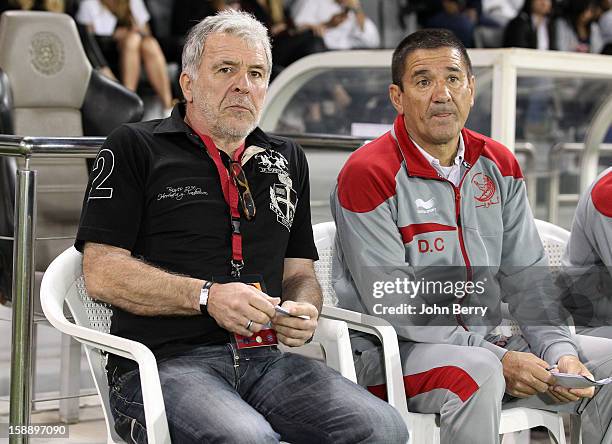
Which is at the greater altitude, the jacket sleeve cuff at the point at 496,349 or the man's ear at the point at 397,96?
the man's ear at the point at 397,96

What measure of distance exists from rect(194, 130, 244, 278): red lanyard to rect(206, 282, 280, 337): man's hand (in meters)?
0.15

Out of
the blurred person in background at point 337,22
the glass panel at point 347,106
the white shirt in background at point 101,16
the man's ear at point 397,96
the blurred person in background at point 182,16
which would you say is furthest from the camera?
the blurred person in background at point 337,22

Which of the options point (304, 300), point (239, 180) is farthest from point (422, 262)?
point (239, 180)

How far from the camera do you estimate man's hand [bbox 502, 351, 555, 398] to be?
8.16 ft

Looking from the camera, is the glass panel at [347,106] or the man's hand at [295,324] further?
the glass panel at [347,106]

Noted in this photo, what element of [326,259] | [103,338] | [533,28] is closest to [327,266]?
[326,259]

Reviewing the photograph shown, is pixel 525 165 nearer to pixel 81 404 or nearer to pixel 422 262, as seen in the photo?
pixel 81 404

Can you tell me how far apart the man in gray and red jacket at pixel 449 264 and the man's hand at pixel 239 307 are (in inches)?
17.2

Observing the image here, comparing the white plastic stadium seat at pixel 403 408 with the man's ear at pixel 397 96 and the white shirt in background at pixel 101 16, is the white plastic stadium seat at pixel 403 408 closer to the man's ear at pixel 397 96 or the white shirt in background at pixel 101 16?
the man's ear at pixel 397 96

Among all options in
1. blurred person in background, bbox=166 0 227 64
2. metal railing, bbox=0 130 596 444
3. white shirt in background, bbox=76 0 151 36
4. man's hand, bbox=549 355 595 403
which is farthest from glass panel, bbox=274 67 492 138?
blurred person in background, bbox=166 0 227 64

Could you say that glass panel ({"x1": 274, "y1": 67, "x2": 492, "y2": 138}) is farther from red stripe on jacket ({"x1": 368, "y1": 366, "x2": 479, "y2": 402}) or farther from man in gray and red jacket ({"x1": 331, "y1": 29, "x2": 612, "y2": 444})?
red stripe on jacket ({"x1": 368, "y1": 366, "x2": 479, "y2": 402})

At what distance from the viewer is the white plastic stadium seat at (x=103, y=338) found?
2117mm

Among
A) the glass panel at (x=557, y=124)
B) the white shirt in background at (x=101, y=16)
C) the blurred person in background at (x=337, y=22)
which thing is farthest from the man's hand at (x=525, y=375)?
the blurred person in background at (x=337, y=22)

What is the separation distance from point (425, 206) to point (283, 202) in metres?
0.37
